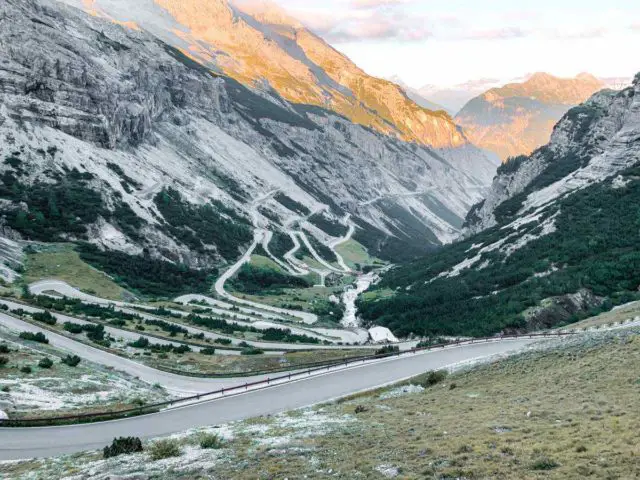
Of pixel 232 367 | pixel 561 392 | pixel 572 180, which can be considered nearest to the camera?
pixel 561 392

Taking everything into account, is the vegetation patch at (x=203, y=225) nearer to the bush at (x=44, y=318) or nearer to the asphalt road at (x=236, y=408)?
the bush at (x=44, y=318)

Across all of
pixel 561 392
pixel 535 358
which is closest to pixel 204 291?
pixel 535 358

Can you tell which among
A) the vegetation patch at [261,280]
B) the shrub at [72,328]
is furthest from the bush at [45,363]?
the vegetation patch at [261,280]

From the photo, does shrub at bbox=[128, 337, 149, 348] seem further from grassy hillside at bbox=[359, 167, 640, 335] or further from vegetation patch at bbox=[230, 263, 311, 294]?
vegetation patch at bbox=[230, 263, 311, 294]

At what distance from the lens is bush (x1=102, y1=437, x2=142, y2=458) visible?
23.1 m

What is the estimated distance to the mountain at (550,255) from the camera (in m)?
73.2

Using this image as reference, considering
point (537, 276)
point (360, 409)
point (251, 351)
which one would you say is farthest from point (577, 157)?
point (360, 409)

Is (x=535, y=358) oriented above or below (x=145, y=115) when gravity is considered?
below

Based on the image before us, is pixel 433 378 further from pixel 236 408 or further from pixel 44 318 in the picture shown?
pixel 44 318

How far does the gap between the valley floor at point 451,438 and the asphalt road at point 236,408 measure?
8.92ft

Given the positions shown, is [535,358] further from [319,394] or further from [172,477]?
[172,477]

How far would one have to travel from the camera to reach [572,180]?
427 ft

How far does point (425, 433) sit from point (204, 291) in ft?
→ 324

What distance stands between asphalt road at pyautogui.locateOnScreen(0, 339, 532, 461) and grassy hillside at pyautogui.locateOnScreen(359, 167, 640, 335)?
26318 mm
